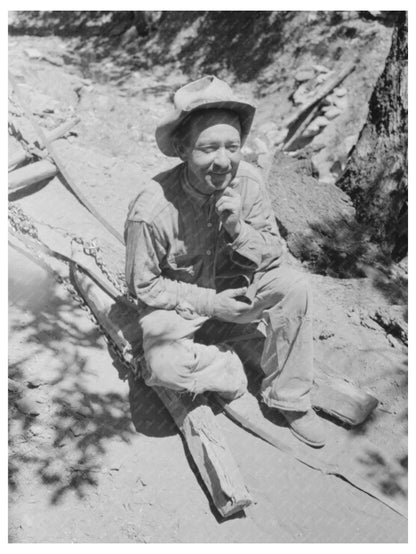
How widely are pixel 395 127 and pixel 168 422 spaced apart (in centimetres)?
374

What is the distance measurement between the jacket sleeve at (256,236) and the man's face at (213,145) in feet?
1.45

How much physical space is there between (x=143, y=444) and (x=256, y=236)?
158 centimetres

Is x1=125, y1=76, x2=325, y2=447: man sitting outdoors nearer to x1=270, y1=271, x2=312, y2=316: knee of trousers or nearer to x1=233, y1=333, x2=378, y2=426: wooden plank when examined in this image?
x1=270, y1=271, x2=312, y2=316: knee of trousers

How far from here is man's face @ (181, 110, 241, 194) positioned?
10.2 feet

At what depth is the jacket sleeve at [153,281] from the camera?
3.47 m

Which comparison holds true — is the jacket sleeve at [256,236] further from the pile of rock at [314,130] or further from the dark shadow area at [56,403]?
the pile of rock at [314,130]

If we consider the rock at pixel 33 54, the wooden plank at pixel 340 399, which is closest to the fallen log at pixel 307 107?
the rock at pixel 33 54

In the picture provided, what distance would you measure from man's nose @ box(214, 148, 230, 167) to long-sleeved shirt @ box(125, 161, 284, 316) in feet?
1.14

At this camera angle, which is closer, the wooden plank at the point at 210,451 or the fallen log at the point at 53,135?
the wooden plank at the point at 210,451

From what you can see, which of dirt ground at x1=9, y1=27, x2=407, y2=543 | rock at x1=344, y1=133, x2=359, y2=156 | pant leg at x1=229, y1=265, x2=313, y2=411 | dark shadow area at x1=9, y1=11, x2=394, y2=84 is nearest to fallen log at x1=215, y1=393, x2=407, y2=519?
dirt ground at x1=9, y1=27, x2=407, y2=543

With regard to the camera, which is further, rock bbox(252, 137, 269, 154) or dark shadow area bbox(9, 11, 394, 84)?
dark shadow area bbox(9, 11, 394, 84)

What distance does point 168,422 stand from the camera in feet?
13.4

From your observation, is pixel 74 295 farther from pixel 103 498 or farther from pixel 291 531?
pixel 291 531

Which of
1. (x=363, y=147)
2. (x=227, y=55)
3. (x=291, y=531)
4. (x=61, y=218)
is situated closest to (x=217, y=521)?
(x=291, y=531)
